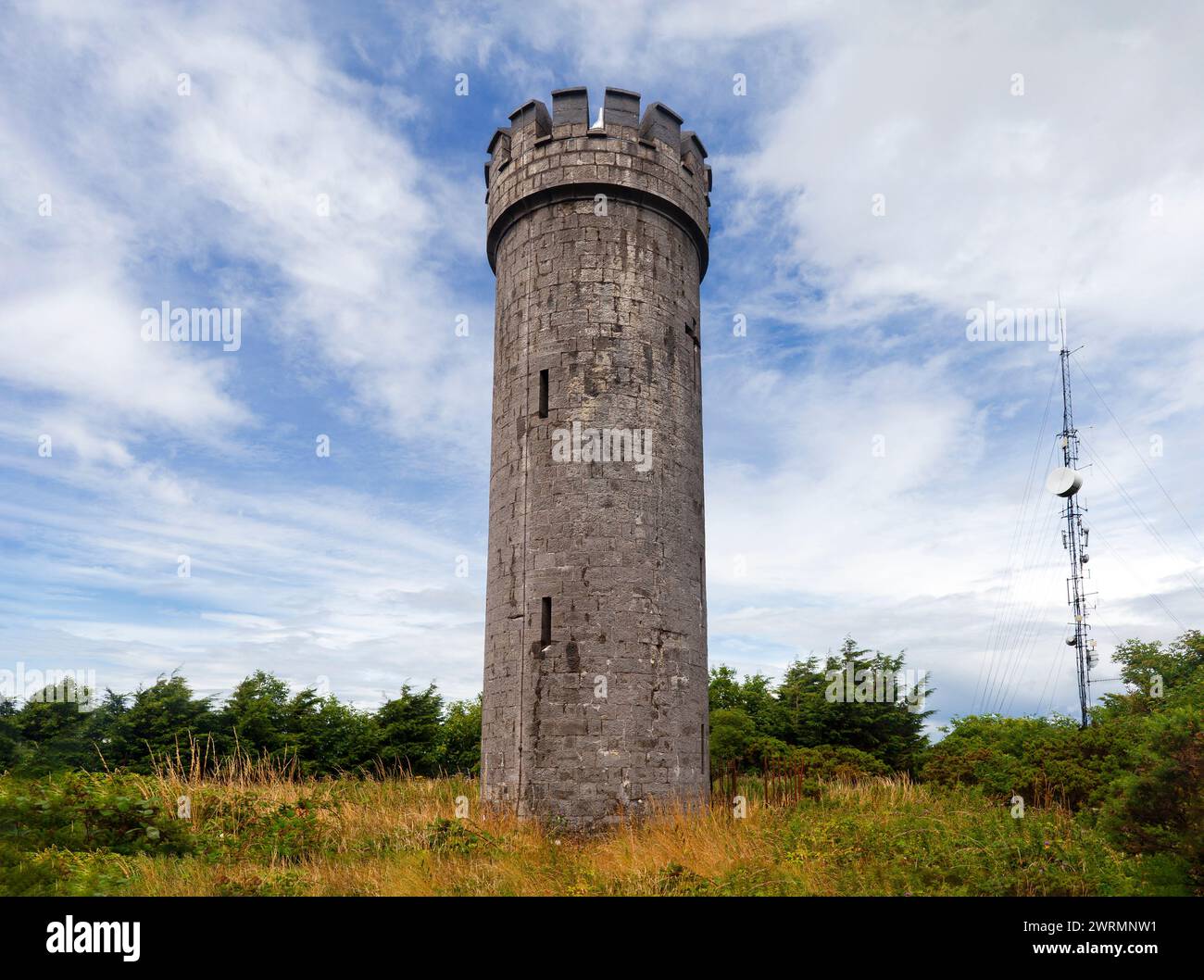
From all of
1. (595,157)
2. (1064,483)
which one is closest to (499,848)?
(595,157)

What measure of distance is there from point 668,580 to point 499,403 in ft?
15.1

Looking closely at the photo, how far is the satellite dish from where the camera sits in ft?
86.8

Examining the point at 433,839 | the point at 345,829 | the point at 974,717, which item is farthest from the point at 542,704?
the point at 974,717

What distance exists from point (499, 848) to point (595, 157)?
11.6 m

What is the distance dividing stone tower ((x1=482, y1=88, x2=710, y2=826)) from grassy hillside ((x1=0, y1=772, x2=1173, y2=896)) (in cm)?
121

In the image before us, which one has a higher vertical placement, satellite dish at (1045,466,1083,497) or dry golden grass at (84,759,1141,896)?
satellite dish at (1045,466,1083,497)

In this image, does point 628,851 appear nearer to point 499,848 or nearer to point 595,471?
point 499,848

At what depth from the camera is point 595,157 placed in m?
14.9

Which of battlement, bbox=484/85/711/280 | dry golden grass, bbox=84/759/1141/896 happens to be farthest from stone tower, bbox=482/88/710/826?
dry golden grass, bbox=84/759/1141/896

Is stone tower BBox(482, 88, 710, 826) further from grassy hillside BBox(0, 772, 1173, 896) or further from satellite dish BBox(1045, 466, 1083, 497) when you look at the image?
satellite dish BBox(1045, 466, 1083, 497)

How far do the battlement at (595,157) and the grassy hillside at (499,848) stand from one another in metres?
10.8
